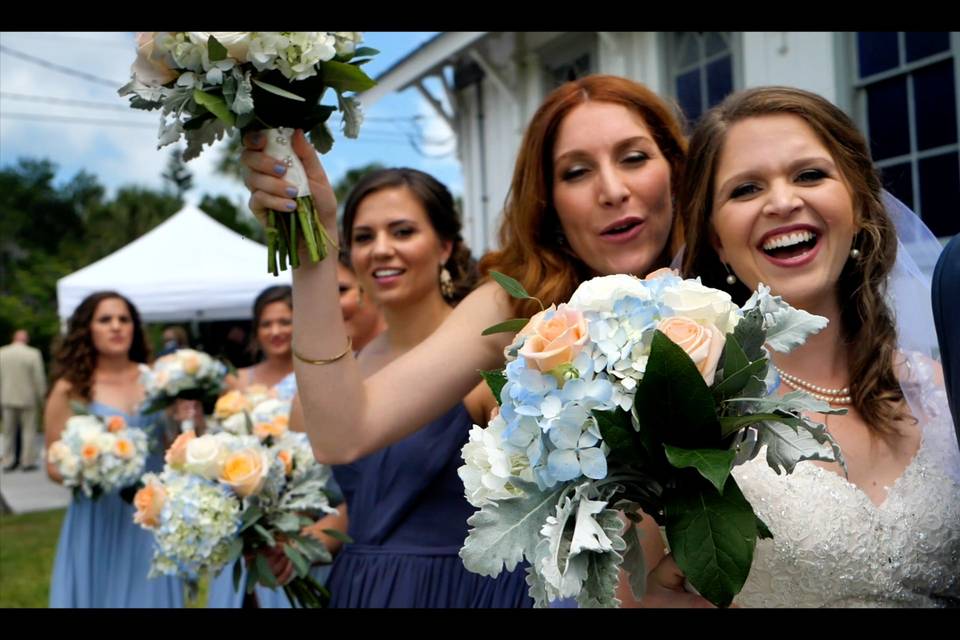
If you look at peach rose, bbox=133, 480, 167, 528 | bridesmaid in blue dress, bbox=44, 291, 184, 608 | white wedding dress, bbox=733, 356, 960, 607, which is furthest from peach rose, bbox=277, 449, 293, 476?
bridesmaid in blue dress, bbox=44, 291, 184, 608

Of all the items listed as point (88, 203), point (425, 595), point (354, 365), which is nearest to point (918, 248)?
point (354, 365)

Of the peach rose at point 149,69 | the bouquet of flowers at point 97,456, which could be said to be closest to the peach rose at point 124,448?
the bouquet of flowers at point 97,456

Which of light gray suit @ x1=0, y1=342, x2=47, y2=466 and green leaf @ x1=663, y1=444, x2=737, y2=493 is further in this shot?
light gray suit @ x1=0, y1=342, x2=47, y2=466

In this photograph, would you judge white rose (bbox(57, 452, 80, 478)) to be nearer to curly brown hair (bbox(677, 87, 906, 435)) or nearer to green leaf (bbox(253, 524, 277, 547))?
green leaf (bbox(253, 524, 277, 547))

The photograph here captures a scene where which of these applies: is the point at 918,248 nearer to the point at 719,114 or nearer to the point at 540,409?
the point at 719,114

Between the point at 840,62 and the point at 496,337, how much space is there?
508cm

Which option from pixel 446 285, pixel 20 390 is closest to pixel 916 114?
pixel 446 285

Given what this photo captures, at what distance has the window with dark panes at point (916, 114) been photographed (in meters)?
6.12

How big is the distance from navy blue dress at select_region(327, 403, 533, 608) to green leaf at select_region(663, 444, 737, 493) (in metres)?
1.95

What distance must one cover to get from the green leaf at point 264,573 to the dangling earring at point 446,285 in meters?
1.20

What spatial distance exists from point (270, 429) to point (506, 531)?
8.76 ft

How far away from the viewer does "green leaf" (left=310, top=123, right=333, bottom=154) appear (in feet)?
7.80

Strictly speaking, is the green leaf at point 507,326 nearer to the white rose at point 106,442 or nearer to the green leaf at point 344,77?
the green leaf at point 344,77

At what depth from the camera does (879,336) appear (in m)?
2.34
